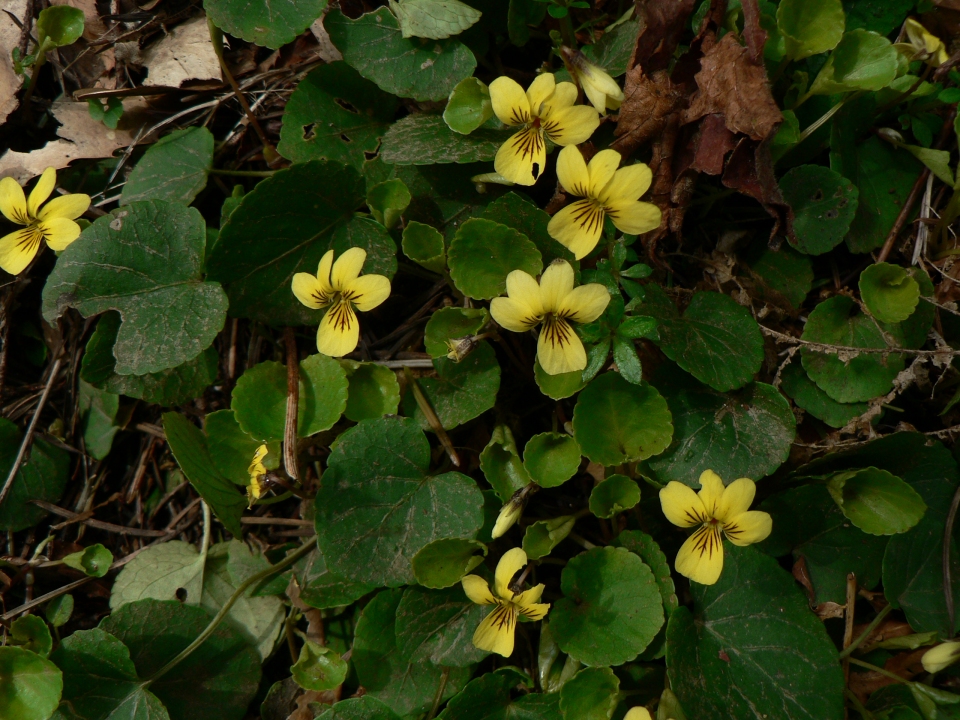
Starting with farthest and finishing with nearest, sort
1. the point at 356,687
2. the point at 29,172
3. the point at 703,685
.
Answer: the point at 29,172, the point at 356,687, the point at 703,685

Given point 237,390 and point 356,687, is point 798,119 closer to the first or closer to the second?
point 237,390

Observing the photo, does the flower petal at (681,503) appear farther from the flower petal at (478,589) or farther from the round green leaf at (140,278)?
the round green leaf at (140,278)

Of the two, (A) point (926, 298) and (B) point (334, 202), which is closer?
(A) point (926, 298)

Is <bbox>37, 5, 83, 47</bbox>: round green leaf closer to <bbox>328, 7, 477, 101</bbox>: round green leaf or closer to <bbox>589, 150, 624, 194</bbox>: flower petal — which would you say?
<bbox>328, 7, 477, 101</bbox>: round green leaf

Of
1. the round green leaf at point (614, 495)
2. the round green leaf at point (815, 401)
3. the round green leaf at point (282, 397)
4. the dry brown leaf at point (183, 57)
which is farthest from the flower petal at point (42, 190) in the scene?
the round green leaf at point (815, 401)

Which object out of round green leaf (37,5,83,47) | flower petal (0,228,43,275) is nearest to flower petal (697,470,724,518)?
flower petal (0,228,43,275)

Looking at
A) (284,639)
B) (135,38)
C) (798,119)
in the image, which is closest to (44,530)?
(284,639)
